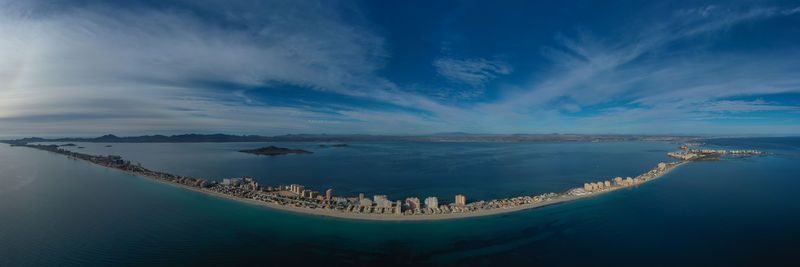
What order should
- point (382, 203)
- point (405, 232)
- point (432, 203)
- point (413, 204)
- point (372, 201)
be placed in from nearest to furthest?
point (405, 232)
point (432, 203)
point (382, 203)
point (413, 204)
point (372, 201)

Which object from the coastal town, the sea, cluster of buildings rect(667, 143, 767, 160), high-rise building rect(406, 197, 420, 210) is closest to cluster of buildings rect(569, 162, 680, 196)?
the coastal town

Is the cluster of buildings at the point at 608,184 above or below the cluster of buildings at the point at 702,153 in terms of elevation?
below

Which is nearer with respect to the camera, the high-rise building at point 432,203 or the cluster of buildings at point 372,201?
the cluster of buildings at point 372,201

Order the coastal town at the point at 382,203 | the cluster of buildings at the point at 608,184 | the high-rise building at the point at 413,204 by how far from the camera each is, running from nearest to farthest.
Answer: the coastal town at the point at 382,203
the high-rise building at the point at 413,204
the cluster of buildings at the point at 608,184

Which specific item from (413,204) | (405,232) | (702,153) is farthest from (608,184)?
(702,153)

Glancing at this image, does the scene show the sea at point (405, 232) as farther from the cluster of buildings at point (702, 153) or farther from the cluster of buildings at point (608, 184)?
the cluster of buildings at point (702, 153)

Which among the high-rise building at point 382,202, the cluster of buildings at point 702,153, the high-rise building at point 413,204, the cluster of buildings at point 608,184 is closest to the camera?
the high-rise building at point 413,204

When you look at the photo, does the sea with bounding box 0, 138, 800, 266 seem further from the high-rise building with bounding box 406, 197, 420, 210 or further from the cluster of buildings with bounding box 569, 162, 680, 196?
the high-rise building with bounding box 406, 197, 420, 210

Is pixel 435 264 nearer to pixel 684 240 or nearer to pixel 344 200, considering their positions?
pixel 344 200

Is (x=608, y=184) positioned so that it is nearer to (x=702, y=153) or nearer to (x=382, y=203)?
(x=382, y=203)

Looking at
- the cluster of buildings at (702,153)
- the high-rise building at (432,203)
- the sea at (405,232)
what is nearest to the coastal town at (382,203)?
the high-rise building at (432,203)

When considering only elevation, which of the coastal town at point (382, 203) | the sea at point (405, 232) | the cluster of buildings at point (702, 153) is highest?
the cluster of buildings at point (702, 153)

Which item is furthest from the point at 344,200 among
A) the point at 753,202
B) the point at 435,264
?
the point at 753,202

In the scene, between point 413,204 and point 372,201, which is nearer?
point 413,204
